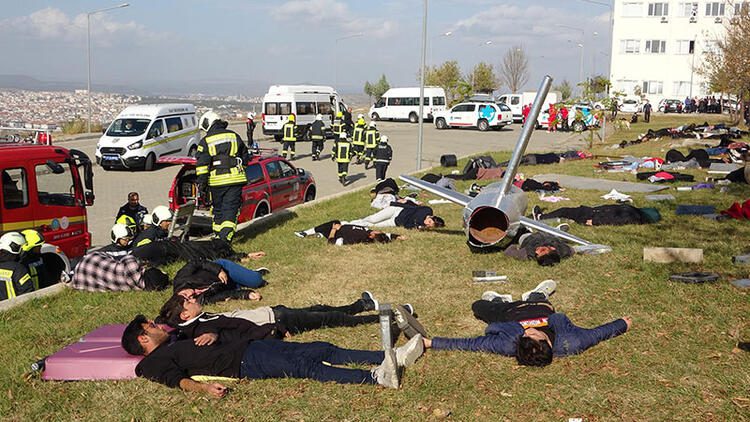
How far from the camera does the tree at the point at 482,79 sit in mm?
73875

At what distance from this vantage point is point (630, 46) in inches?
2525

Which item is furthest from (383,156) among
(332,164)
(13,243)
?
(13,243)

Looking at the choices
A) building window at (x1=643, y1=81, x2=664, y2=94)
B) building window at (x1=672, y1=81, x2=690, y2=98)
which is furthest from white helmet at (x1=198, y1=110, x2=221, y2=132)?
building window at (x1=672, y1=81, x2=690, y2=98)

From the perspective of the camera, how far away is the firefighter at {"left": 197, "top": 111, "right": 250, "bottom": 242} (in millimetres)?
9828

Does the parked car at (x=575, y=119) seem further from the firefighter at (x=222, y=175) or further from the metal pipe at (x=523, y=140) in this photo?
the firefighter at (x=222, y=175)

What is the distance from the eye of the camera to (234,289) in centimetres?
771

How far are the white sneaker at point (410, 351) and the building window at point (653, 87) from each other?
6431 centimetres

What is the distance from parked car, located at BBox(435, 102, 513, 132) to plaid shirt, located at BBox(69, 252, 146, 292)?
35123mm

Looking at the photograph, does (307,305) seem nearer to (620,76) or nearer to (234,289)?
(234,289)

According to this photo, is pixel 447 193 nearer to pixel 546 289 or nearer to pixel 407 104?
pixel 546 289

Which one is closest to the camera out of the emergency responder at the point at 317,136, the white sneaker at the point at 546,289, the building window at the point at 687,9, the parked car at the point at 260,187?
the white sneaker at the point at 546,289

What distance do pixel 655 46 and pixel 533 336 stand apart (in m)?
64.9

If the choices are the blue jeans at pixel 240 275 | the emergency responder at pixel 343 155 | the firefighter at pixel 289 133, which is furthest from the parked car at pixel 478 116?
the blue jeans at pixel 240 275

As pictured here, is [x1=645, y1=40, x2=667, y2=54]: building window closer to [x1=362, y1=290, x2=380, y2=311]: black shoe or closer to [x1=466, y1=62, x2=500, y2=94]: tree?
[x1=466, y1=62, x2=500, y2=94]: tree
